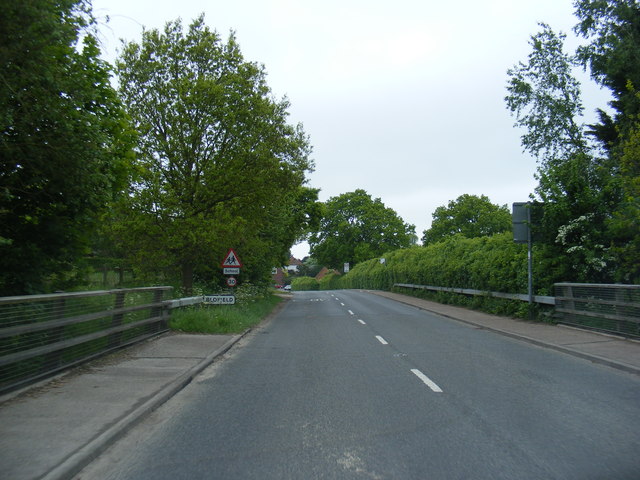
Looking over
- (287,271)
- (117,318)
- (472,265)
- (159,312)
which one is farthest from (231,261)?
(287,271)

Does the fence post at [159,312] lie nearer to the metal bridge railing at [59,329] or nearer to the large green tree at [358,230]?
the metal bridge railing at [59,329]

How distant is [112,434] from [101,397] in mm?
1611

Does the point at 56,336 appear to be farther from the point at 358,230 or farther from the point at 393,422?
the point at 358,230

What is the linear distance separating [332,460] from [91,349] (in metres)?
6.06

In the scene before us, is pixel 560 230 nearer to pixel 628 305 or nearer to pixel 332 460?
pixel 628 305

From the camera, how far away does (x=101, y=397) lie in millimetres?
6457

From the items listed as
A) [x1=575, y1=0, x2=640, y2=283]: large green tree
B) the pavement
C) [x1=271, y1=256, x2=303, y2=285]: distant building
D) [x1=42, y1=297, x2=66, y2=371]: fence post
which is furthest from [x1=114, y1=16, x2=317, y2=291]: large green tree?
[x1=271, y1=256, x2=303, y2=285]: distant building

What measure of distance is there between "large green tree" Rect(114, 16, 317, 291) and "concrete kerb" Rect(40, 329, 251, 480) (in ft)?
35.9

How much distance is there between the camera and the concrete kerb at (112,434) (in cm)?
410

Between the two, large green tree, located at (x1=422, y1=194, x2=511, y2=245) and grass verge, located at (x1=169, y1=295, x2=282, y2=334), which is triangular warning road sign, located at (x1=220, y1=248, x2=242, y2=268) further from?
large green tree, located at (x1=422, y1=194, x2=511, y2=245)

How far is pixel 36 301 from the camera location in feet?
22.9

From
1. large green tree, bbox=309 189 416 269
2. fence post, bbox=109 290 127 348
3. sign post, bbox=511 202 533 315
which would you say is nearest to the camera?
fence post, bbox=109 290 127 348

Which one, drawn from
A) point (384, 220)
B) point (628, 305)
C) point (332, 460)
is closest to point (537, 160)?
point (628, 305)

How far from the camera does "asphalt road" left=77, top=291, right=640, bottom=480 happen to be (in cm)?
432
